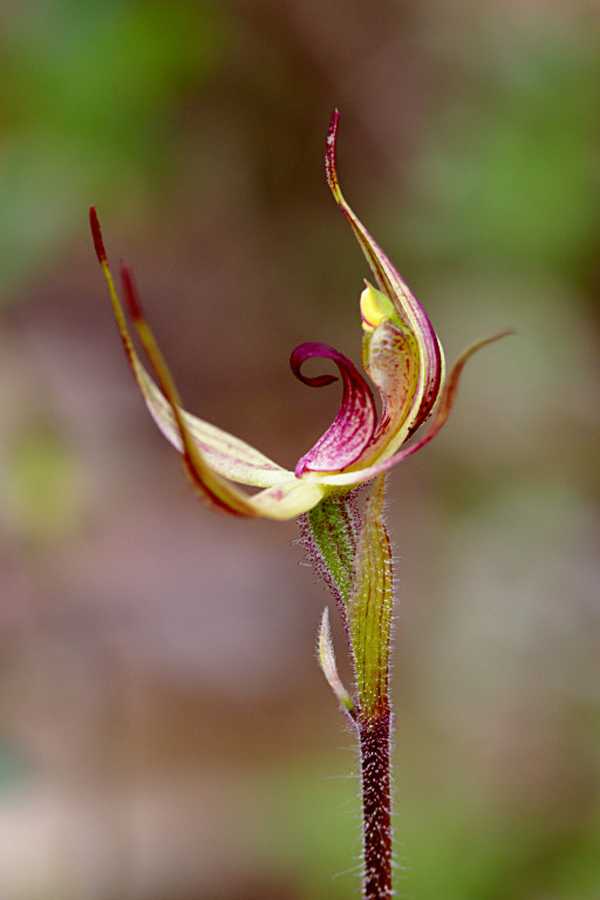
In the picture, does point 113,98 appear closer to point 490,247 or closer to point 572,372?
point 490,247

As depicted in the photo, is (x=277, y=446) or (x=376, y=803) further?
(x=277, y=446)

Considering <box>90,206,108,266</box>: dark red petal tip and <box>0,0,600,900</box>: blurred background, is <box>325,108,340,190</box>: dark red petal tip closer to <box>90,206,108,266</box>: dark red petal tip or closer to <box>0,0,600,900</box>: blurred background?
<box>90,206,108,266</box>: dark red petal tip

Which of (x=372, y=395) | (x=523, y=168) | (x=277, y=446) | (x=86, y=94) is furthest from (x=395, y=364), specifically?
(x=277, y=446)

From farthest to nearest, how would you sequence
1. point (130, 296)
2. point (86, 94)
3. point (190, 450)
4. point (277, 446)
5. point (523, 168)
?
1. point (277, 446)
2. point (523, 168)
3. point (86, 94)
4. point (190, 450)
5. point (130, 296)

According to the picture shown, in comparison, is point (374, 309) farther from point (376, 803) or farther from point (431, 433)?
point (376, 803)

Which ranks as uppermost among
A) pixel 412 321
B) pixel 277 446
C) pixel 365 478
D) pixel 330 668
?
pixel 277 446

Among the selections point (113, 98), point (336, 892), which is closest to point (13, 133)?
point (113, 98)

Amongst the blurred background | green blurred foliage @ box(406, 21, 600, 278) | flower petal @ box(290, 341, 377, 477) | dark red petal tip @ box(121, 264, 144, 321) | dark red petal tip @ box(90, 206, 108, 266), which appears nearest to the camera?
dark red petal tip @ box(121, 264, 144, 321)

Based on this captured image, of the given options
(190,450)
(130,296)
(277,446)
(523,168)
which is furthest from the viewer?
(277,446)

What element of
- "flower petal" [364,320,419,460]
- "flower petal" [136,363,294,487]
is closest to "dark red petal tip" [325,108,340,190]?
"flower petal" [364,320,419,460]
